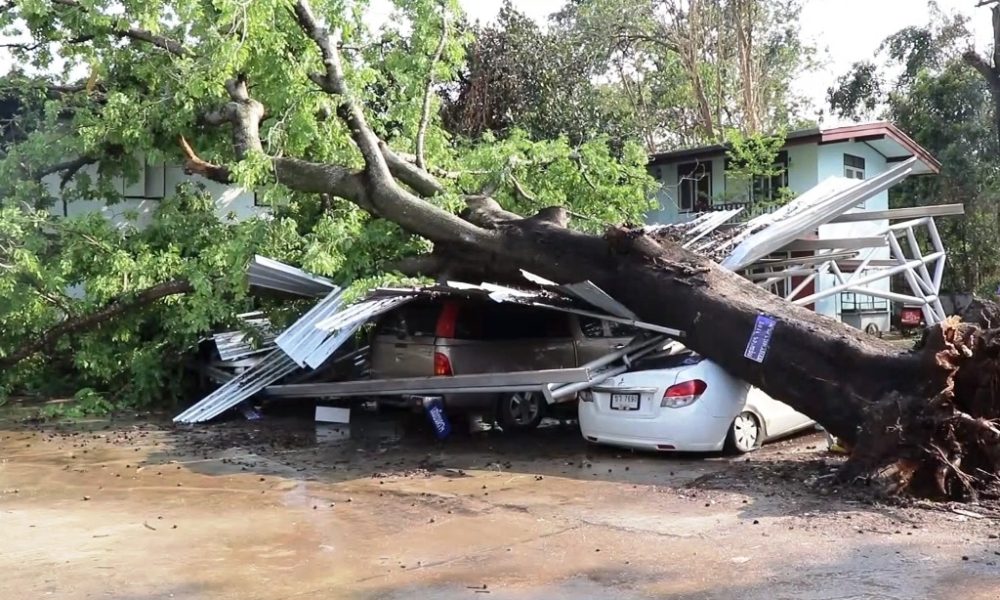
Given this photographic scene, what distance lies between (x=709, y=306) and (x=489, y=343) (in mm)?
3142

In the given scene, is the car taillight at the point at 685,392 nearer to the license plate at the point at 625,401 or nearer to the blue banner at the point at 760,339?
the license plate at the point at 625,401

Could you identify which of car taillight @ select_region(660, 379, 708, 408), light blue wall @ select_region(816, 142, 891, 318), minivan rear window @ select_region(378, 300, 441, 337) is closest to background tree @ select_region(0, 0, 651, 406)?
minivan rear window @ select_region(378, 300, 441, 337)

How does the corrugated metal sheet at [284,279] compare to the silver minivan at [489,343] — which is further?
the corrugated metal sheet at [284,279]

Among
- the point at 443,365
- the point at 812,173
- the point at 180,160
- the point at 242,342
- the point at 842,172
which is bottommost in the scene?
the point at 443,365

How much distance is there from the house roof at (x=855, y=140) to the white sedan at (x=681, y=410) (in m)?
16.0

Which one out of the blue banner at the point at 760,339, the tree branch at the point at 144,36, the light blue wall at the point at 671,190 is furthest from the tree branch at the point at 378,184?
the light blue wall at the point at 671,190

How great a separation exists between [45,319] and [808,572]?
464 inches

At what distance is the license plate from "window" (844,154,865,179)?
19.7 meters

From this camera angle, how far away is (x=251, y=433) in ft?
39.3

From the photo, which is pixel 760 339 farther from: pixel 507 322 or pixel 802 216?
pixel 507 322

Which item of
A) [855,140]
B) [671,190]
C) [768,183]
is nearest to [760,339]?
[768,183]

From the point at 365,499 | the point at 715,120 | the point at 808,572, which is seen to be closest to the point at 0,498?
the point at 365,499

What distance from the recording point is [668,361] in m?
9.54

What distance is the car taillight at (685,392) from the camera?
8.85 metres
